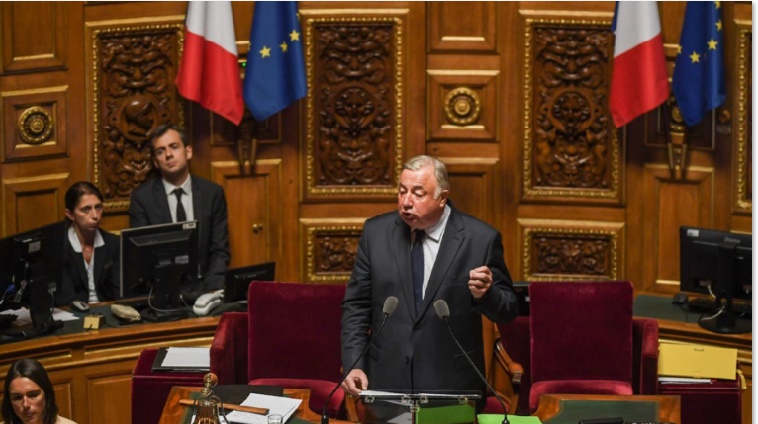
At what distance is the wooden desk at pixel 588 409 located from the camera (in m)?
4.60

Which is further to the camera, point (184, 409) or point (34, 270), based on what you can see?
point (34, 270)

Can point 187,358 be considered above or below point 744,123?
below

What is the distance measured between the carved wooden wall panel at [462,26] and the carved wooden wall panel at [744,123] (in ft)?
4.46

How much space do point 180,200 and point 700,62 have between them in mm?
2857

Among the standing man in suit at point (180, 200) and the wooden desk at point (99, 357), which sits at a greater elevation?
the standing man in suit at point (180, 200)

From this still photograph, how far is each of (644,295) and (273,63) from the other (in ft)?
7.95

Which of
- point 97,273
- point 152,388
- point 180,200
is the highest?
point 180,200

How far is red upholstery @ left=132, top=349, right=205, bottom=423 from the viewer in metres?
5.57

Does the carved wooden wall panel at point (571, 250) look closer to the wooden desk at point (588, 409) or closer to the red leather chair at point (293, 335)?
the red leather chair at point (293, 335)

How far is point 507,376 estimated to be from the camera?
18.7 ft

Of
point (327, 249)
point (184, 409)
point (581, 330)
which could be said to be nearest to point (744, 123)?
point (581, 330)

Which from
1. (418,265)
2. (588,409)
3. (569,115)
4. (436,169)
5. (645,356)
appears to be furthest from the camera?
(569,115)

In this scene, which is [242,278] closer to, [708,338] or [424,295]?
[424,295]

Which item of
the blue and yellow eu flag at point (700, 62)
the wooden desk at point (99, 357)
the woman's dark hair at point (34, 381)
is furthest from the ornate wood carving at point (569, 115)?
the woman's dark hair at point (34, 381)
